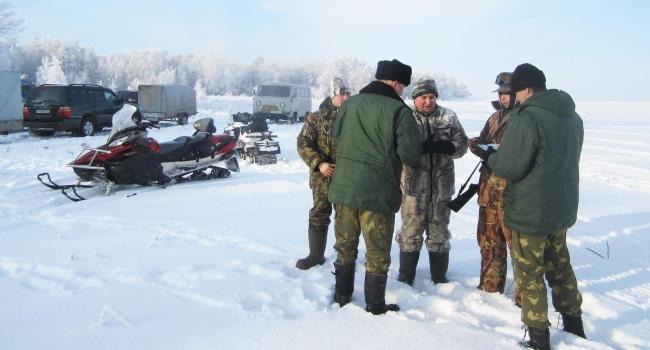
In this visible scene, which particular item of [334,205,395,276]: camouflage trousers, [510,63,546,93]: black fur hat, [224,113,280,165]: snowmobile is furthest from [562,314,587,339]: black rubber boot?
[224,113,280,165]: snowmobile

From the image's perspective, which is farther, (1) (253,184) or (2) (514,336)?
(1) (253,184)

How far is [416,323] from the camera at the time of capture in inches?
110

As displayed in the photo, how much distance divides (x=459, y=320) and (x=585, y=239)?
289cm

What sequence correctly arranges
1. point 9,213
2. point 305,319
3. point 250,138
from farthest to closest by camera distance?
point 250,138 → point 9,213 → point 305,319

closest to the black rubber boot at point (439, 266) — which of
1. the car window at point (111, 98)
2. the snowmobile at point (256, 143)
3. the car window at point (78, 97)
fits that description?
the snowmobile at point (256, 143)

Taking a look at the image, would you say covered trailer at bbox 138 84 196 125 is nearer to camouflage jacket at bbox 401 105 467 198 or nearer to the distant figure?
the distant figure

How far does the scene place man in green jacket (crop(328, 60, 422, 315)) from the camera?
2812 millimetres

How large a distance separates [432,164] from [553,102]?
41.8 inches

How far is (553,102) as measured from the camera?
8.48ft

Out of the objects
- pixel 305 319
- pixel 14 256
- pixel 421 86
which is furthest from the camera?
pixel 14 256

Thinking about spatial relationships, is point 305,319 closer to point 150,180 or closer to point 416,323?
point 416,323

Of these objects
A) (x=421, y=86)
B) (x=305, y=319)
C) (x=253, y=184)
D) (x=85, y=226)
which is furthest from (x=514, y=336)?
(x=253, y=184)

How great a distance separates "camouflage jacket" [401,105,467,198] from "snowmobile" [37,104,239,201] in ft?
14.4

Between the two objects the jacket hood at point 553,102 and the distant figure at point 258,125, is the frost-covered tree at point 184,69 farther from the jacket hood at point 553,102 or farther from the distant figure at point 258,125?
the jacket hood at point 553,102
